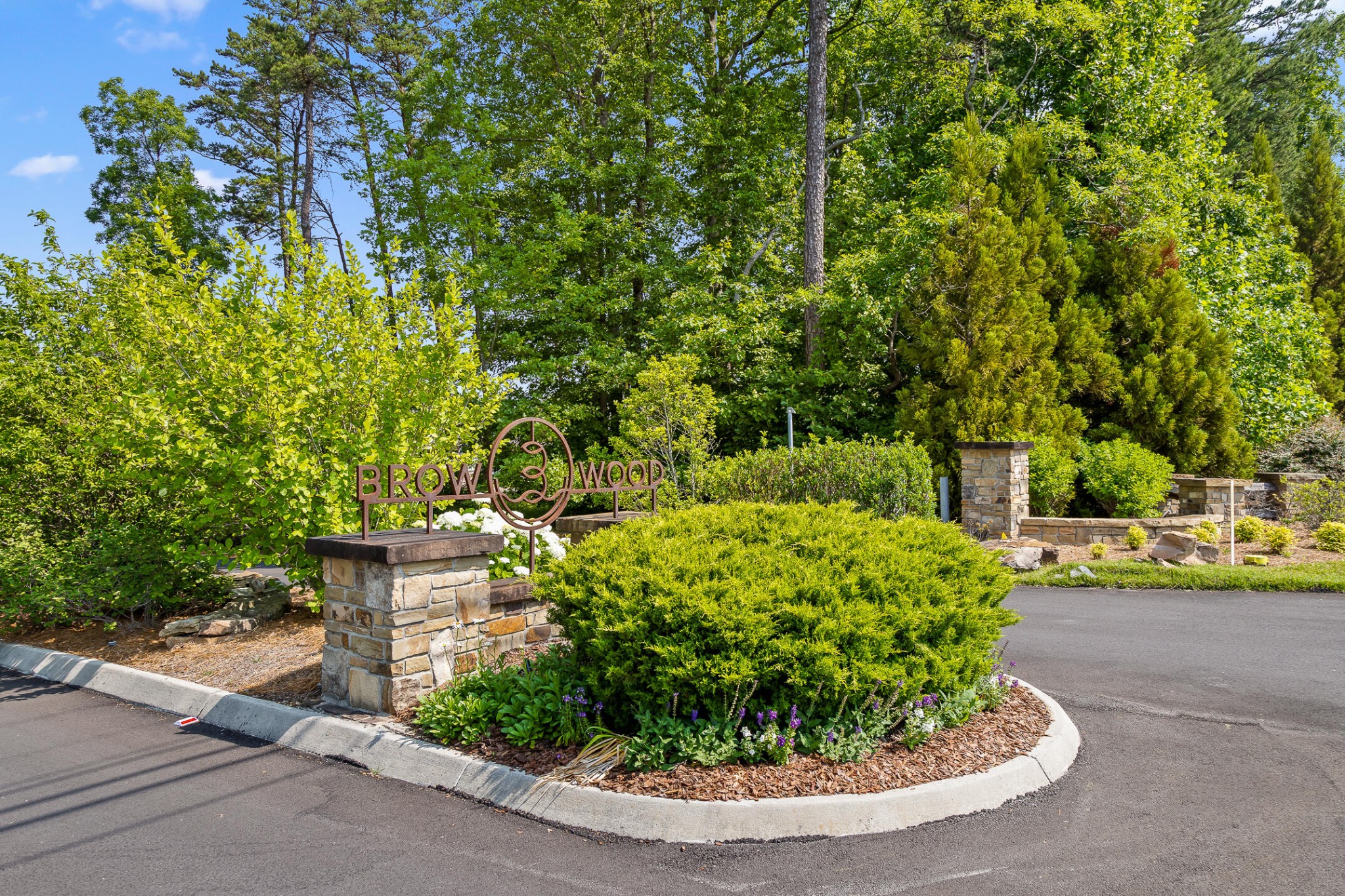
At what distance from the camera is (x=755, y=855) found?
3.24 m

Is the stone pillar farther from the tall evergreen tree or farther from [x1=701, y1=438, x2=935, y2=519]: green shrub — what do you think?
the tall evergreen tree

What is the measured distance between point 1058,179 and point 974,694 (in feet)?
46.8

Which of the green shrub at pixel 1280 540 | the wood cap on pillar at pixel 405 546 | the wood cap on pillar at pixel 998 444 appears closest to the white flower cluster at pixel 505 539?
the wood cap on pillar at pixel 405 546

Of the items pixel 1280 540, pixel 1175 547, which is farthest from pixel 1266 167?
pixel 1175 547

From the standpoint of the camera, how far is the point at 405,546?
15.0 ft

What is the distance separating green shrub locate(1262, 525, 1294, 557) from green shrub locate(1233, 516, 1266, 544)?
1.52 ft

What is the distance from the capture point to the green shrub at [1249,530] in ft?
35.4

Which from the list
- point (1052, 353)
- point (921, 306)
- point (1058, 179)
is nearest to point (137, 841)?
point (921, 306)

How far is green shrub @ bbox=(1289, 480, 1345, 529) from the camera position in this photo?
11.3 m

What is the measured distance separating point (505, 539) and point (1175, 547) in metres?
8.46

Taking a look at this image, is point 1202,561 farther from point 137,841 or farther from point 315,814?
point 137,841

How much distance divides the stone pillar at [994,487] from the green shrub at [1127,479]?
150 centimetres

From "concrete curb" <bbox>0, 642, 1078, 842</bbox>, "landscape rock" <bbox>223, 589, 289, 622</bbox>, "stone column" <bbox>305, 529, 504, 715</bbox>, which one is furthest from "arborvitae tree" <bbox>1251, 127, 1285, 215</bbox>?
"landscape rock" <bbox>223, 589, 289, 622</bbox>

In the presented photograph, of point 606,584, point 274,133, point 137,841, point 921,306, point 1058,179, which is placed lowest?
point 137,841
